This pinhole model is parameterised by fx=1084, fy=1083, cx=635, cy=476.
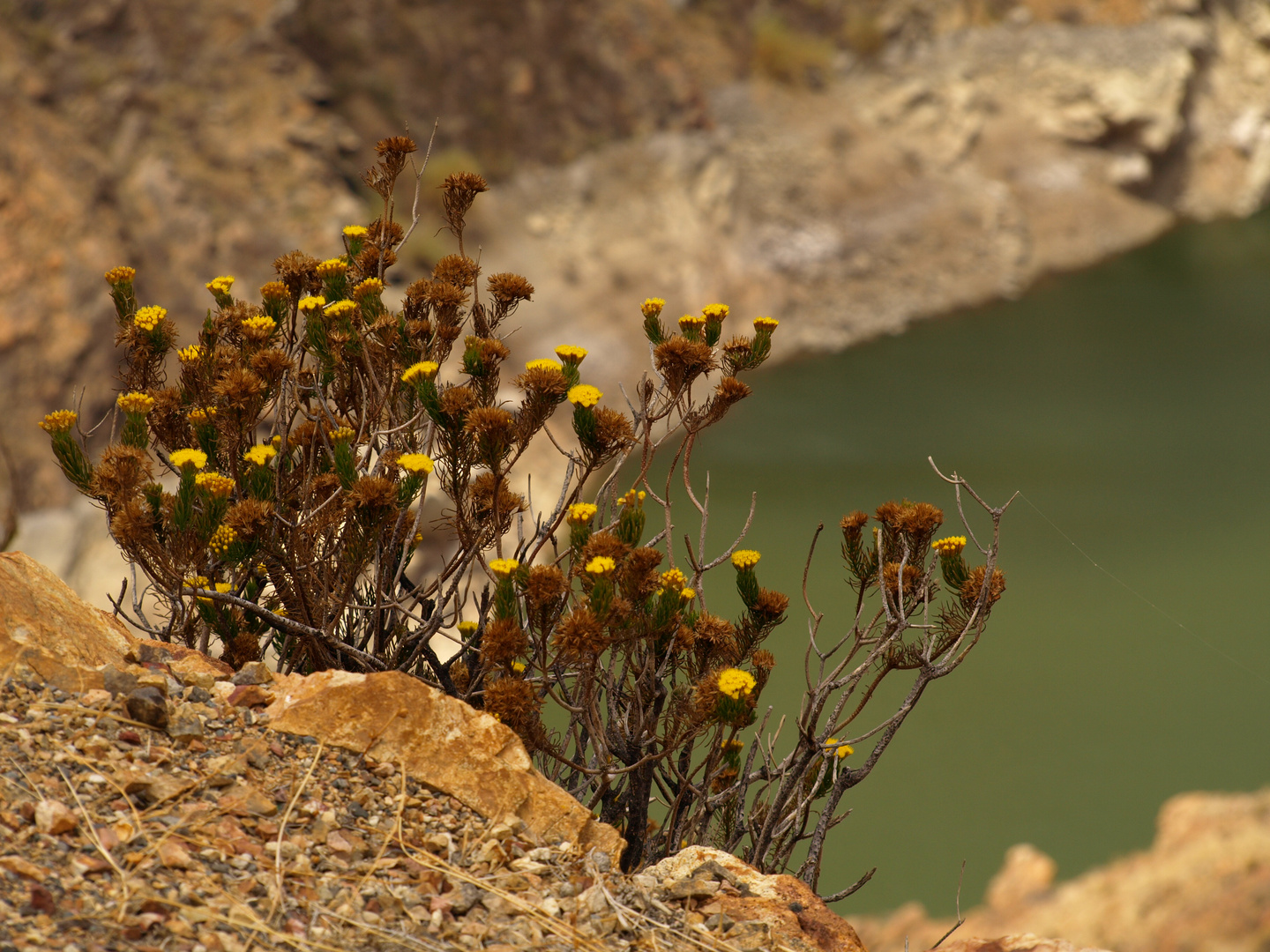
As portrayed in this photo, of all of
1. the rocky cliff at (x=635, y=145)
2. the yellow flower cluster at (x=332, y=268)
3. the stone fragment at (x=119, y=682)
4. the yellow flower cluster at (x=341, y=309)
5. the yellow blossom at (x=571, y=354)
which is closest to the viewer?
the stone fragment at (x=119, y=682)

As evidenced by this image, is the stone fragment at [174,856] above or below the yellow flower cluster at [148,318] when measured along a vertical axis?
below

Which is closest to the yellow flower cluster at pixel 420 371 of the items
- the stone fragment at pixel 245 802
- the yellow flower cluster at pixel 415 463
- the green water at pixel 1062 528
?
the yellow flower cluster at pixel 415 463

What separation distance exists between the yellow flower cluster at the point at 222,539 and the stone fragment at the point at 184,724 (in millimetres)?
234

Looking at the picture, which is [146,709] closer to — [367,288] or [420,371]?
[420,371]

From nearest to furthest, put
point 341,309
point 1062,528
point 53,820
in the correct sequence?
point 53,820 < point 341,309 < point 1062,528

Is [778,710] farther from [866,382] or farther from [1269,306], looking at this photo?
[1269,306]

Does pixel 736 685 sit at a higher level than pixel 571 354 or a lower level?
lower

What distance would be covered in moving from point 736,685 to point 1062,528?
17.8ft

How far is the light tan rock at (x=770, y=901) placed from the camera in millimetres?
1520

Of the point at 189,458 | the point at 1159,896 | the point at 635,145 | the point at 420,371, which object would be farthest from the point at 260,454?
the point at 635,145

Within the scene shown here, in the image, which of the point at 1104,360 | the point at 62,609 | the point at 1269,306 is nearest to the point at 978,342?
the point at 1104,360

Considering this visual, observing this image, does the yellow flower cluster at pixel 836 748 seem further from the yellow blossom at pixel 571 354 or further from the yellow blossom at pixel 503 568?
the yellow blossom at pixel 571 354

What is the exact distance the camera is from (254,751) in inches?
60.4

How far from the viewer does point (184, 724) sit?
5.07ft
